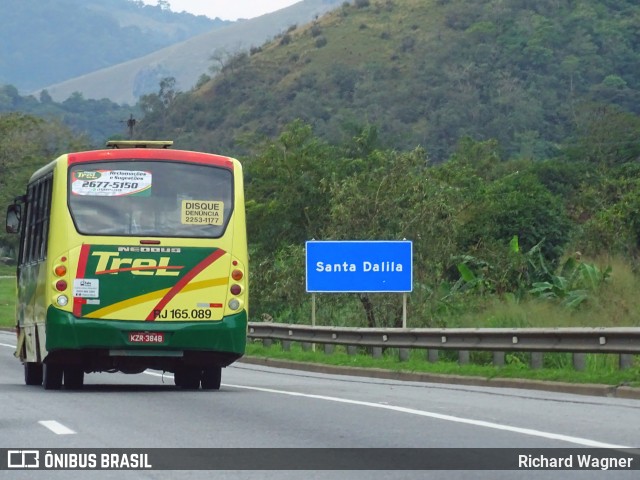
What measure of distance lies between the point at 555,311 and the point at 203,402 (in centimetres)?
1401

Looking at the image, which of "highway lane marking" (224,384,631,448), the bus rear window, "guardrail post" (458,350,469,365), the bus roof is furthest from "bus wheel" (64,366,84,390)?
"guardrail post" (458,350,469,365)

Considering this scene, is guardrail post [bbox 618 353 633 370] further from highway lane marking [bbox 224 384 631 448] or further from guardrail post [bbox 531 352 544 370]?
highway lane marking [bbox 224 384 631 448]

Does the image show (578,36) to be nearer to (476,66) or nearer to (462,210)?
(476,66)

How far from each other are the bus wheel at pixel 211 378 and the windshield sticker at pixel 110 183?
2873 mm

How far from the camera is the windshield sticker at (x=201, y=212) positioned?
19.7 meters

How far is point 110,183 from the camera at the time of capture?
19703 mm

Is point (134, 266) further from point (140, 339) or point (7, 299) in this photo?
point (7, 299)

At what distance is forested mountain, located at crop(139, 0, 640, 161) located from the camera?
148m

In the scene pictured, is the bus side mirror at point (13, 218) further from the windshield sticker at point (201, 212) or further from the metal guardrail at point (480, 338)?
the metal guardrail at point (480, 338)

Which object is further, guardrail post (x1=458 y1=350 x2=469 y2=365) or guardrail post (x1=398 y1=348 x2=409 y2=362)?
guardrail post (x1=398 y1=348 x2=409 y2=362)

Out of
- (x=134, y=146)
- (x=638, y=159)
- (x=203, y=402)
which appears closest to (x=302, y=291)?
(x=134, y=146)

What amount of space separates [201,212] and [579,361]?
569 cm

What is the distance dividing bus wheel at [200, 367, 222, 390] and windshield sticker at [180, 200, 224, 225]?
239cm

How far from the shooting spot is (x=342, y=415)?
15.6 meters
